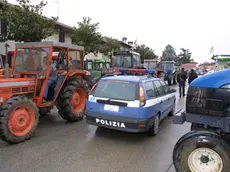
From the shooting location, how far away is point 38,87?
5633 millimetres

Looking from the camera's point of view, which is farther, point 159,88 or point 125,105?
point 159,88

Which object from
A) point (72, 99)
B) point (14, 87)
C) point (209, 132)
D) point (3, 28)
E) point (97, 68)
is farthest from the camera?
point (97, 68)

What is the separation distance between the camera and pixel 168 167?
374 cm

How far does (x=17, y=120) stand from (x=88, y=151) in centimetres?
173

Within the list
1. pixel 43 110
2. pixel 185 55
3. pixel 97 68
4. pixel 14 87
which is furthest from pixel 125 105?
pixel 185 55

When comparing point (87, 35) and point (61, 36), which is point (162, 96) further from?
point (61, 36)

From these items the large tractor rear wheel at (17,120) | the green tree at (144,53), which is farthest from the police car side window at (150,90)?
the green tree at (144,53)

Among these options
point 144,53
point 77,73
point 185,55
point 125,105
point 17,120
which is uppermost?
point 185,55

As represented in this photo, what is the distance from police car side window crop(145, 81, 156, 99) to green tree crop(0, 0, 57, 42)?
798 cm

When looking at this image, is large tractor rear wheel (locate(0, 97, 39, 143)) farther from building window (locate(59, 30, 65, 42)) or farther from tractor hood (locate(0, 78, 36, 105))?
building window (locate(59, 30, 65, 42))

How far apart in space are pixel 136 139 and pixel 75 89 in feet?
8.24

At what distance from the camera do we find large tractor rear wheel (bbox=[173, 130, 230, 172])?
2.99 metres

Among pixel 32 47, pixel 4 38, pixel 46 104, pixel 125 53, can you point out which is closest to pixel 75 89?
pixel 46 104

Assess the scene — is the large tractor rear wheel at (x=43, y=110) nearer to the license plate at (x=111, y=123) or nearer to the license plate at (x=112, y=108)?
the license plate at (x=111, y=123)
